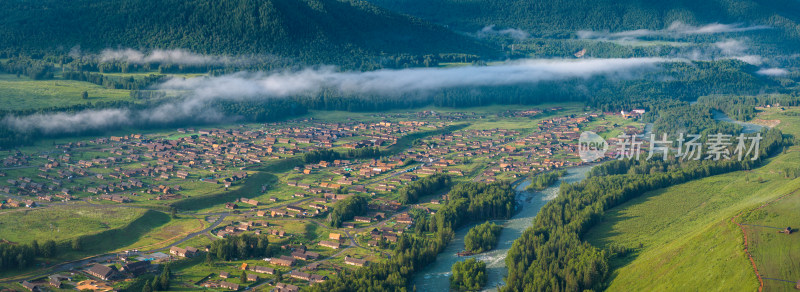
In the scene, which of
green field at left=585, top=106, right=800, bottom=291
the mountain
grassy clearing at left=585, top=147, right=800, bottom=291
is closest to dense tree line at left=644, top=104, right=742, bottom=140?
grassy clearing at left=585, top=147, right=800, bottom=291

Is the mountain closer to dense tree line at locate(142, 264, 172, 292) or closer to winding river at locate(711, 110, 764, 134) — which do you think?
winding river at locate(711, 110, 764, 134)

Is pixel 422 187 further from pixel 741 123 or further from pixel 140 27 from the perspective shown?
pixel 140 27

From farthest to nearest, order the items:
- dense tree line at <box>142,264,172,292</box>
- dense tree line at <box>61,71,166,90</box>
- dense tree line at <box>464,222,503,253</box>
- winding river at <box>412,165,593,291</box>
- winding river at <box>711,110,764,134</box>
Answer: dense tree line at <box>61,71,166,90</box> → winding river at <box>711,110,764,134</box> → dense tree line at <box>464,222,503,253</box> → winding river at <box>412,165,593,291</box> → dense tree line at <box>142,264,172,292</box>

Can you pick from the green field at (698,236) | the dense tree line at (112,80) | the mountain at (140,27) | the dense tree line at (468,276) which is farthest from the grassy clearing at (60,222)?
the mountain at (140,27)

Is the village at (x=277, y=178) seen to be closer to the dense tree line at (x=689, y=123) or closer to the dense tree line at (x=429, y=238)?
the dense tree line at (x=429, y=238)

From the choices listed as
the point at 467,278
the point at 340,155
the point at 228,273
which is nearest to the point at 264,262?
the point at 228,273
